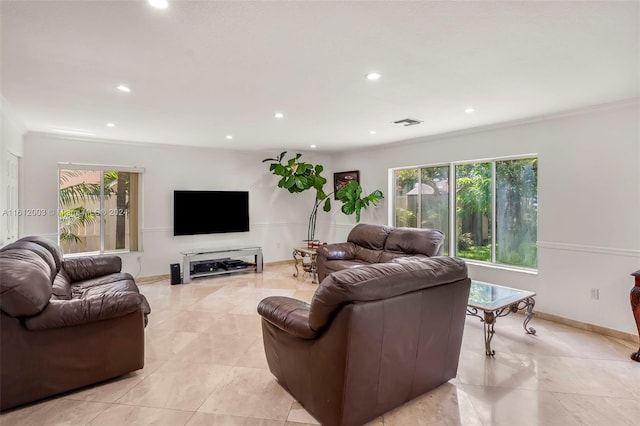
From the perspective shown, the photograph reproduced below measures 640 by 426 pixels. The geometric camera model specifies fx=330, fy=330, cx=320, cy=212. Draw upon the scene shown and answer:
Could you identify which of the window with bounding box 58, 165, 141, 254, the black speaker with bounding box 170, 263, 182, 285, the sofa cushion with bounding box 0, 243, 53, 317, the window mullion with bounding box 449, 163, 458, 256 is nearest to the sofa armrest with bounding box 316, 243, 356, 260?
the window mullion with bounding box 449, 163, 458, 256

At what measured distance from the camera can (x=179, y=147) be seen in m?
6.04

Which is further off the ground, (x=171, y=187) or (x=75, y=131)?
(x=75, y=131)

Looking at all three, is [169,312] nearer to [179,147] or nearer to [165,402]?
[165,402]

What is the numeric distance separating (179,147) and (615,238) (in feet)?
21.1

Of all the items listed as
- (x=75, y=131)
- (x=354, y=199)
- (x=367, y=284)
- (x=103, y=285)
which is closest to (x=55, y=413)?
(x=103, y=285)

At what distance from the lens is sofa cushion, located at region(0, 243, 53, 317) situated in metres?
2.08

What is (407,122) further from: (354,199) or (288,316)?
(288,316)

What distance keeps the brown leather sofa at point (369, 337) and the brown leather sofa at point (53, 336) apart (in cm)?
108

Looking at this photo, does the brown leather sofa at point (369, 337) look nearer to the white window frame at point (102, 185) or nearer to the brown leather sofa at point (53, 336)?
the brown leather sofa at point (53, 336)

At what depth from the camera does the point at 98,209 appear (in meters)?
5.46

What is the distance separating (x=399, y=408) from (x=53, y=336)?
7.87 ft

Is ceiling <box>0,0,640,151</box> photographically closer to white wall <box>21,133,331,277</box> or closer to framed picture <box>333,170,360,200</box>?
white wall <box>21,133,331,277</box>

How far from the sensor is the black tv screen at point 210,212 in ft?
19.6

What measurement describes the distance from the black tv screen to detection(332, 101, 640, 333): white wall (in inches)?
180
